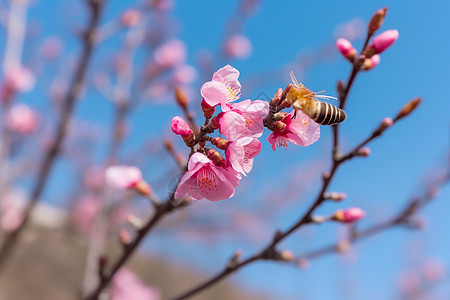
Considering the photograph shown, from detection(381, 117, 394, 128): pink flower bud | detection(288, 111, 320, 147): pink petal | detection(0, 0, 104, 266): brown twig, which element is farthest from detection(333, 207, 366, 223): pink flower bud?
detection(0, 0, 104, 266): brown twig

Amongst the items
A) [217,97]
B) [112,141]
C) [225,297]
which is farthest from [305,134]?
[225,297]

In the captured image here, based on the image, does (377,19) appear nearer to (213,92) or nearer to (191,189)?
(213,92)

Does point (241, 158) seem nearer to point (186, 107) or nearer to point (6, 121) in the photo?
point (186, 107)

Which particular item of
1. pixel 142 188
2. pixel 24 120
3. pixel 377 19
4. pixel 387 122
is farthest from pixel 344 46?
pixel 24 120

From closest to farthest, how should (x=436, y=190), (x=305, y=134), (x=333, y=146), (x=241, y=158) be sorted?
1. (x=241, y=158)
2. (x=305, y=134)
3. (x=333, y=146)
4. (x=436, y=190)

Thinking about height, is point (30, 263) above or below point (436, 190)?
below

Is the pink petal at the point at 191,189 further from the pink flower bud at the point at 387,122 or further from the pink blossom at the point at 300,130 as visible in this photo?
the pink flower bud at the point at 387,122

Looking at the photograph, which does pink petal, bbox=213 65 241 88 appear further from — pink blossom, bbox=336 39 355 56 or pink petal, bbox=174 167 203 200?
pink blossom, bbox=336 39 355 56

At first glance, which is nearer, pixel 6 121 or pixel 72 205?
pixel 6 121

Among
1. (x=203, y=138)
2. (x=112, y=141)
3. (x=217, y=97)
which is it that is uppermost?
(x=217, y=97)
